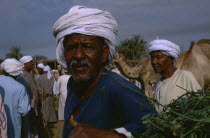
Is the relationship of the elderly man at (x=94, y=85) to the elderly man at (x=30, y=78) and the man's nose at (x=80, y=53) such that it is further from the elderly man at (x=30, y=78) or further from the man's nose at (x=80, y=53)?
the elderly man at (x=30, y=78)

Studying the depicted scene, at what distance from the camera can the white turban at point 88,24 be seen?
81.4 inches

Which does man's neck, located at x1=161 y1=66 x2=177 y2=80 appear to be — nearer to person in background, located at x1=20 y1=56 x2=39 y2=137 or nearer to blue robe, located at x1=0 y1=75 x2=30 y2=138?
blue robe, located at x1=0 y1=75 x2=30 y2=138

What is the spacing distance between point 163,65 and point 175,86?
0.43m

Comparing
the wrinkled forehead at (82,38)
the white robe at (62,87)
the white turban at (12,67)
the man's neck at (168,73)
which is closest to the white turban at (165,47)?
the man's neck at (168,73)

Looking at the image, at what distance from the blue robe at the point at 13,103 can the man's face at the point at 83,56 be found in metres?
2.78

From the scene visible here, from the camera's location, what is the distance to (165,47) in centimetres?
396

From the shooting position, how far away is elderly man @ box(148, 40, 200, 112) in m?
3.42

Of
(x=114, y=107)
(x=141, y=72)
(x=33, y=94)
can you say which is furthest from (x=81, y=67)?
(x=141, y=72)

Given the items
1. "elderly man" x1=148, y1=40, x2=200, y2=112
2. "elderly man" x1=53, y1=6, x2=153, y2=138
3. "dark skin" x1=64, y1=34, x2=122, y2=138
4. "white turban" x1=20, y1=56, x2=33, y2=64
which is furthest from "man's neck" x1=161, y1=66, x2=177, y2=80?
"white turban" x1=20, y1=56, x2=33, y2=64

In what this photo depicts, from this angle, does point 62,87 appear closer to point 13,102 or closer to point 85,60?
point 13,102

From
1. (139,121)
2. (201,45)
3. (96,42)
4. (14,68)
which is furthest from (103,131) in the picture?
(201,45)

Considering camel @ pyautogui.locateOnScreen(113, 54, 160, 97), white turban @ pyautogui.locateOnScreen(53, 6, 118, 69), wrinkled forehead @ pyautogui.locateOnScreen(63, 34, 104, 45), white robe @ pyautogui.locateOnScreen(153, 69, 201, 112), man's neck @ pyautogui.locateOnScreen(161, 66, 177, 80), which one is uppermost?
white turban @ pyautogui.locateOnScreen(53, 6, 118, 69)

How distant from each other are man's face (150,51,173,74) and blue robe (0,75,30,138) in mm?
2377

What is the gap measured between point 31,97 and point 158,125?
5560 mm
